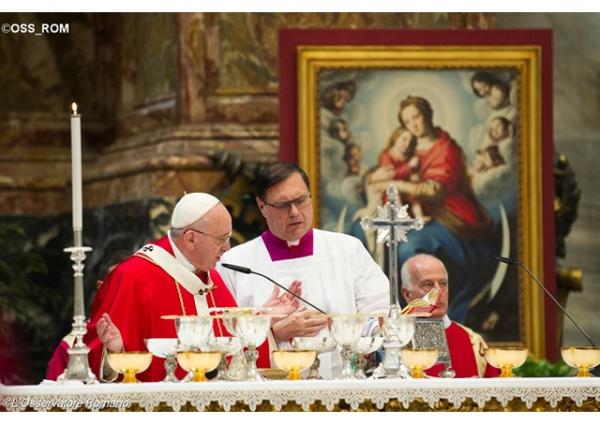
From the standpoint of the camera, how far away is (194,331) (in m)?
7.06

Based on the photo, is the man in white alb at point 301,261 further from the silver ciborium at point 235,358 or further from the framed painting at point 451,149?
the framed painting at point 451,149

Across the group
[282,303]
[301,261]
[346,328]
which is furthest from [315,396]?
[301,261]

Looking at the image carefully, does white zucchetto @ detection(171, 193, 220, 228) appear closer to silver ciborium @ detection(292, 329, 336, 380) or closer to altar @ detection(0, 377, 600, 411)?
silver ciborium @ detection(292, 329, 336, 380)

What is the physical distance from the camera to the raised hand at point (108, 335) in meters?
7.41

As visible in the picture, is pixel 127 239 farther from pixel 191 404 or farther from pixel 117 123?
pixel 191 404

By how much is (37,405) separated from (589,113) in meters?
7.81

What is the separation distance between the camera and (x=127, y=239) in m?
13.0

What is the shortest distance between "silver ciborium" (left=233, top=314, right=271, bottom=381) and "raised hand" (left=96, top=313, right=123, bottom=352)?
0.54 m

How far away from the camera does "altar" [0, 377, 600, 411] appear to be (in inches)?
270

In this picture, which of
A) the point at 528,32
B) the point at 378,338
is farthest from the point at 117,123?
the point at 378,338

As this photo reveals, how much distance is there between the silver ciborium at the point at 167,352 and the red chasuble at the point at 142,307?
0.55 ft

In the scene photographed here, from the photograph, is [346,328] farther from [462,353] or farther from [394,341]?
[462,353]

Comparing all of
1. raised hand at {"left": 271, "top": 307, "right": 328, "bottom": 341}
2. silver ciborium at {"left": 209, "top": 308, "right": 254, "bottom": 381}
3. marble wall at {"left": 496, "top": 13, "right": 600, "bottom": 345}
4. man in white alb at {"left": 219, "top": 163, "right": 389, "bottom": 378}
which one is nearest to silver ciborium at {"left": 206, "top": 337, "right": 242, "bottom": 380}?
silver ciborium at {"left": 209, "top": 308, "right": 254, "bottom": 381}

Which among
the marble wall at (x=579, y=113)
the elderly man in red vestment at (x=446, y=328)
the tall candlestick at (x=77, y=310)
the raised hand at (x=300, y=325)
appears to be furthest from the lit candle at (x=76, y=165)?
the marble wall at (x=579, y=113)
